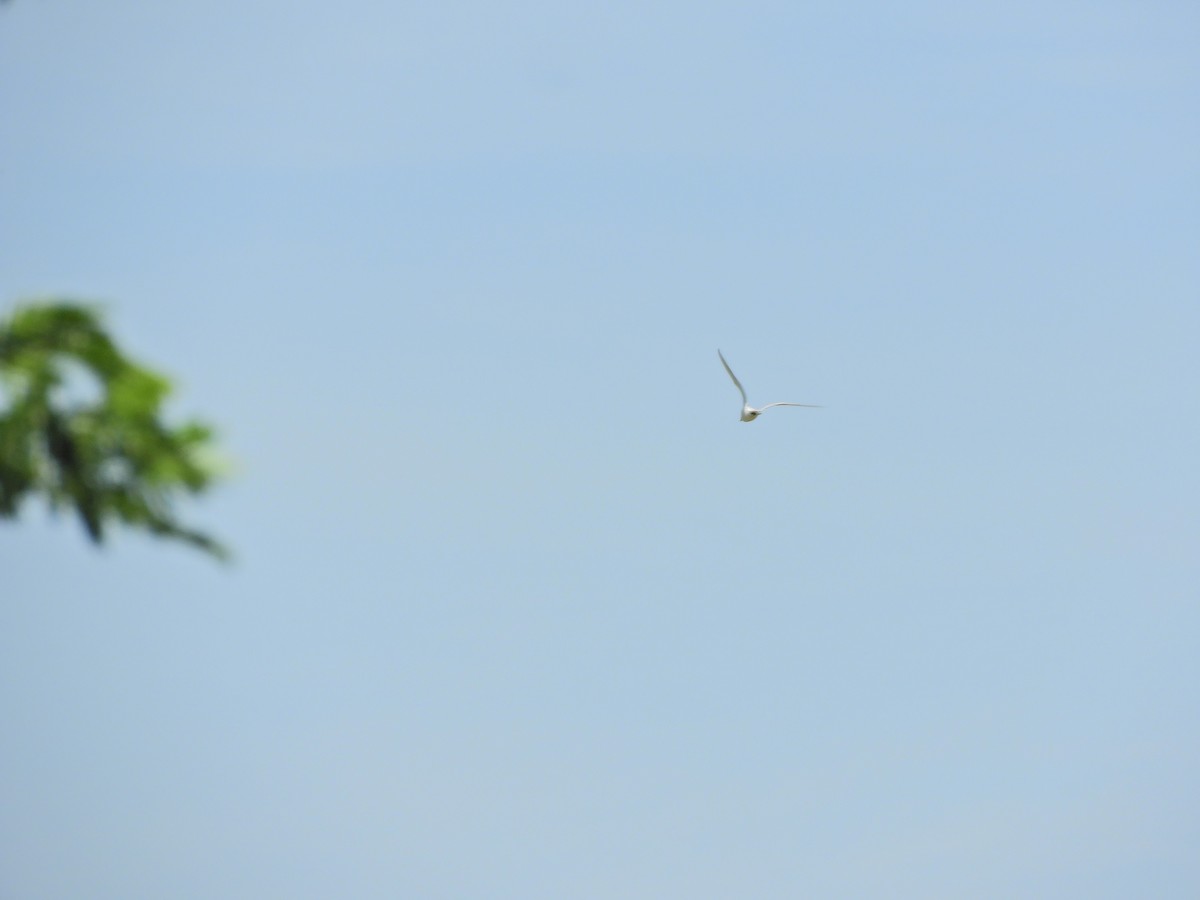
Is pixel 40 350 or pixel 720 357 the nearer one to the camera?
pixel 40 350

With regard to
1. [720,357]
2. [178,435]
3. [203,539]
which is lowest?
[203,539]

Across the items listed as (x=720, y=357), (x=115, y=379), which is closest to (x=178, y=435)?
(x=115, y=379)

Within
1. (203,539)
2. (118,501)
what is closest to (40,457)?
(118,501)

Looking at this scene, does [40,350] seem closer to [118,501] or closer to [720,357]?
[118,501]

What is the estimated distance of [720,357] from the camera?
166ft

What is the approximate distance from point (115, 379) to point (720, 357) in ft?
132

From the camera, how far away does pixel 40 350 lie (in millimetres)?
10852

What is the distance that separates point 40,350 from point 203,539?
1.69 meters

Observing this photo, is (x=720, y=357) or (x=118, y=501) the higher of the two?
(x=720, y=357)

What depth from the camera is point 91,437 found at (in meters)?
11.0

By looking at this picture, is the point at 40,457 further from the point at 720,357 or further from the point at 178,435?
the point at 720,357

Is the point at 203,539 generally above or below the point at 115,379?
below

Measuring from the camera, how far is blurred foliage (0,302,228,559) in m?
10.8

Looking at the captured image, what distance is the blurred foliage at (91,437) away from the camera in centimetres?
1077
